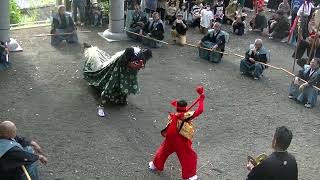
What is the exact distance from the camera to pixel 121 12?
13.8 meters

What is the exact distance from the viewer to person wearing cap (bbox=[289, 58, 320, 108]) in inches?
417

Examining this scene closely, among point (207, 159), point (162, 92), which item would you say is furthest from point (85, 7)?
point (207, 159)

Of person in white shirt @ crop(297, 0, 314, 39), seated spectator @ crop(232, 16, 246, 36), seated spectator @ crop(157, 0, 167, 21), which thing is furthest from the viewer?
seated spectator @ crop(157, 0, 167, 21)

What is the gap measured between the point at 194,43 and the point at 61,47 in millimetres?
3539

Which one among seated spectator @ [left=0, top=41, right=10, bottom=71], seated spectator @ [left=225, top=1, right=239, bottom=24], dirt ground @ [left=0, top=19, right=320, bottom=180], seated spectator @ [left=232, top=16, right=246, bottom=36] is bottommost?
dirt ground @ [left=0, top=19, right=320, bottom=180]

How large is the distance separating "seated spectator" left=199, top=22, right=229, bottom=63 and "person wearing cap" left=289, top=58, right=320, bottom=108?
2430mm

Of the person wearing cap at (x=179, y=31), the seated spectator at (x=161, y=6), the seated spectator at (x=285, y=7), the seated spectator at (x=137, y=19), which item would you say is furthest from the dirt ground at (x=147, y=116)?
the seated spectator at (x=285, y=7)

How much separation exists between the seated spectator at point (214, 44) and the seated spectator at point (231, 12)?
323cm

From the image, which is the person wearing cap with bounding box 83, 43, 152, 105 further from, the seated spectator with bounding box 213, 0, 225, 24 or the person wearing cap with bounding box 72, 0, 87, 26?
the seated spectator with bounding box 213, 0, 225, 24

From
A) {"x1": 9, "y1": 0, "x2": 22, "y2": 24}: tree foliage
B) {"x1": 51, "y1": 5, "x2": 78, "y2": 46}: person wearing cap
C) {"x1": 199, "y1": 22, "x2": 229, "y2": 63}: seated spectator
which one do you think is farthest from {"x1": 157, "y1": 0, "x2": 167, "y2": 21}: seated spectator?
{"x1": 9, "y1": 0, "x2": 22, "y2": 24}: tree foliage

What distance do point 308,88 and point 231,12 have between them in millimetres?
6052

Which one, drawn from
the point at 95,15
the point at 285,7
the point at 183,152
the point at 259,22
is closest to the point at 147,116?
the point at 183,152

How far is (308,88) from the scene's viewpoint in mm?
10656

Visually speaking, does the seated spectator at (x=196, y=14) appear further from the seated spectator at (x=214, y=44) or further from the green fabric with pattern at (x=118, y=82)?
the green fabric with pattern at (x=118, y=82)
